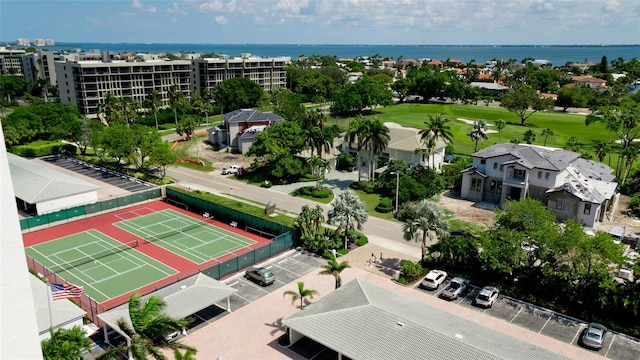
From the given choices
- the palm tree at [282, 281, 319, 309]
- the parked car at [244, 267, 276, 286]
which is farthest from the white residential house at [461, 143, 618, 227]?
the palm tree at [282, 281, 319, 309]

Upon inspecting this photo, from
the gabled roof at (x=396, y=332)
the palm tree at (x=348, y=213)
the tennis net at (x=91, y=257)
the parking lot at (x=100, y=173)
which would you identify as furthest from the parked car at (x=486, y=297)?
the parking lot at (x=100, y=173)

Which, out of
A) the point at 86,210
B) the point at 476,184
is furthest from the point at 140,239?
the point at 476,184

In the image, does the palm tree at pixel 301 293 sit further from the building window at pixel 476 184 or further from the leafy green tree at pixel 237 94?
the leafy green tree at pixel 237 94

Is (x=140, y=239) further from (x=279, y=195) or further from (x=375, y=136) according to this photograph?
(x=375, y=136)

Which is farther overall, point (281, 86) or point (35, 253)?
point (281, 86)

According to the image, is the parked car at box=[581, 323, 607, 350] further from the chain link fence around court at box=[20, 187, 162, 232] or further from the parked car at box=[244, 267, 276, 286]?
the chain link fence around court at box=[20, 187, 162, 232]

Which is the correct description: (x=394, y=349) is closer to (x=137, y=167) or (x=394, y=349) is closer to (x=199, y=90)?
(x=137, y=167)

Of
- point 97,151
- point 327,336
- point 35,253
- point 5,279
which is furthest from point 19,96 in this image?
point 5,279
